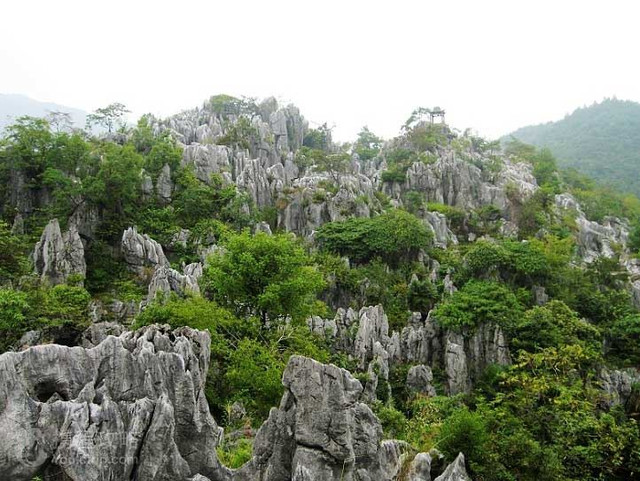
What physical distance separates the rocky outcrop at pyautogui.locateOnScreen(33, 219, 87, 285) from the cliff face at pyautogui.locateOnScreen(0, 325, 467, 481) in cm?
1737

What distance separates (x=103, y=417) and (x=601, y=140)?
316 feet

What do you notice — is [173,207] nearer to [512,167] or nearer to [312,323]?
[312,323]

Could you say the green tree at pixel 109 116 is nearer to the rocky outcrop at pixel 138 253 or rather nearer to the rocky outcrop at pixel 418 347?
the rocky outcrop at pixel 138 253

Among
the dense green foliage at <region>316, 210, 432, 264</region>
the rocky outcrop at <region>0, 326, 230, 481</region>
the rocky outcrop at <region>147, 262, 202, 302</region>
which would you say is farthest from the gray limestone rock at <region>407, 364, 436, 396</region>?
A: the rocky outcrop at <region>0, 326, 230, 481</region>

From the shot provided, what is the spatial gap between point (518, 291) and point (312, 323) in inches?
471

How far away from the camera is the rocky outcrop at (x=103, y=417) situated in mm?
6746

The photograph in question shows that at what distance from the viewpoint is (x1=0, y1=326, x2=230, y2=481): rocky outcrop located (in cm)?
675

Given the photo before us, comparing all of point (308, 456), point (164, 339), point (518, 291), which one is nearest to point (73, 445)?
point (308, 456)

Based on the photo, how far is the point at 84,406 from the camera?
716cm

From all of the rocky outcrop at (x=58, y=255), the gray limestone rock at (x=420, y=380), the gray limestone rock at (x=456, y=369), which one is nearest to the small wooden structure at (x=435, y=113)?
the gray limestone rock at (x=456, y=369)

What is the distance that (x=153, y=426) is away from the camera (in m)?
7.30

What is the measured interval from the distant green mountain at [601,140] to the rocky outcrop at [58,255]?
64391mm

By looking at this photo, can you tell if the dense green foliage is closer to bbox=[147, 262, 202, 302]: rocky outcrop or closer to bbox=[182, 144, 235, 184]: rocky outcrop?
bbox=[182, 144, 235, 184]: rocky outcrop

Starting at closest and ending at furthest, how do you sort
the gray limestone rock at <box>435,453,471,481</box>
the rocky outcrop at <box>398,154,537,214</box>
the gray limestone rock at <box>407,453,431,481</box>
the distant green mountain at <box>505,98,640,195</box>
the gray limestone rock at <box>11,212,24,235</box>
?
1. the gray limestone rock at <box>407,453,431,481</box>
2. the gray limestone rock at <box>435,453,471,481</box>
3. the gray limestone rock at <box>11,212,24,235</box>
4. the rocky outcrop at <box>398,154,537,214</box>
5. the distant green mountain at <box>505,98,640,195</box>
